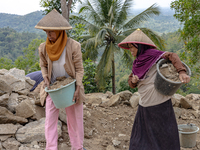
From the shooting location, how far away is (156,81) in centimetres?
211

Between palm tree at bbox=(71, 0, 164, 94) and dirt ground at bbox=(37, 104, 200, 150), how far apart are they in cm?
644

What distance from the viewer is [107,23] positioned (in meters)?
12.8

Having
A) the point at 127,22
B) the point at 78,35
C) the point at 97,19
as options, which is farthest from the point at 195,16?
the point at 97,19

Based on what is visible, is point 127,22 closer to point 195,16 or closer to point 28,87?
point 195,16

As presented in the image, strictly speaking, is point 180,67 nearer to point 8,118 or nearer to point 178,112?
point 8,118

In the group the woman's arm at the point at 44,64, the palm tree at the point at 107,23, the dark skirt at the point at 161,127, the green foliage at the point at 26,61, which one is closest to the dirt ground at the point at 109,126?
the dark skirt at the point at 161,127

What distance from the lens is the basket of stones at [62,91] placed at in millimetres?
2055

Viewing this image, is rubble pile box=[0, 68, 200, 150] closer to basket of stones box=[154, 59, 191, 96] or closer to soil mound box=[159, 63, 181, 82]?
basket of stones box=[154, 59, 191, 96]

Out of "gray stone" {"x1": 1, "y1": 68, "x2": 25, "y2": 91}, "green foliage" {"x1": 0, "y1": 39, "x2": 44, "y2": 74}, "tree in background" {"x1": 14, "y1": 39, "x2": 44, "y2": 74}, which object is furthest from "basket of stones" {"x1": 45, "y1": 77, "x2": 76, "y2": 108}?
"tree in background" {"x1": 14, "y1": 39, "x2": 44, "y2": 74}

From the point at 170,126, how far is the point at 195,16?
5.96 meters

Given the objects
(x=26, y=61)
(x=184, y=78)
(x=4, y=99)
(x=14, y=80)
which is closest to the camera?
(x=184, y=78)

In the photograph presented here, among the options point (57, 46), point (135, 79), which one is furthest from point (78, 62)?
point (135, 79)

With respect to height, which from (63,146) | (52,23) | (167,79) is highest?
(52,23)

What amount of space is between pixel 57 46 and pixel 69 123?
0.98 m
